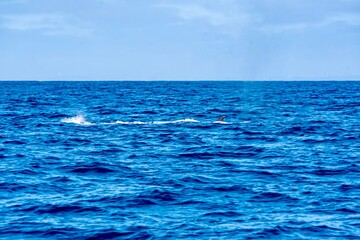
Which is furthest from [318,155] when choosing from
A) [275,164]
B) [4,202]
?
[4,202]

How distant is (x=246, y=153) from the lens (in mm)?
29312

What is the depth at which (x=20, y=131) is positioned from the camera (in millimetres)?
40656

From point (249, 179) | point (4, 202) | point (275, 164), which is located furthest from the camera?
point (275, 164)

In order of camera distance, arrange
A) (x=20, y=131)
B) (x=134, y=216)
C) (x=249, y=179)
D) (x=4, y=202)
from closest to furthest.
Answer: (x=134, y=216) < (x=4, y=202) < (x=249, y=179) < (x=20, y=131)

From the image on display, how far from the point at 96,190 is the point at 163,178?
3.40 meters

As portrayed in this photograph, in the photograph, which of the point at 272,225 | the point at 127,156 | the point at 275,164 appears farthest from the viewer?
the point at 127,156

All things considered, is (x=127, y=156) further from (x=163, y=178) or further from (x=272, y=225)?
(x=272, y=225)

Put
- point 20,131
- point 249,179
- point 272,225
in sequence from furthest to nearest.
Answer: point 20,131, point 249,179, point 272,225

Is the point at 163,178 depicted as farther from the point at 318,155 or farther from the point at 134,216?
the point at 318,155

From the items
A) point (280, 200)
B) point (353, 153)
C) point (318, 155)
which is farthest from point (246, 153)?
point (280, 200)

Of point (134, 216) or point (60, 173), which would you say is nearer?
point (134, 216)

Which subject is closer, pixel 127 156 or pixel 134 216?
pixel 134 216

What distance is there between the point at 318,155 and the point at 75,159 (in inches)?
537

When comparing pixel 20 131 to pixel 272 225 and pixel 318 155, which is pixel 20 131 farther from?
pixel 272 225
